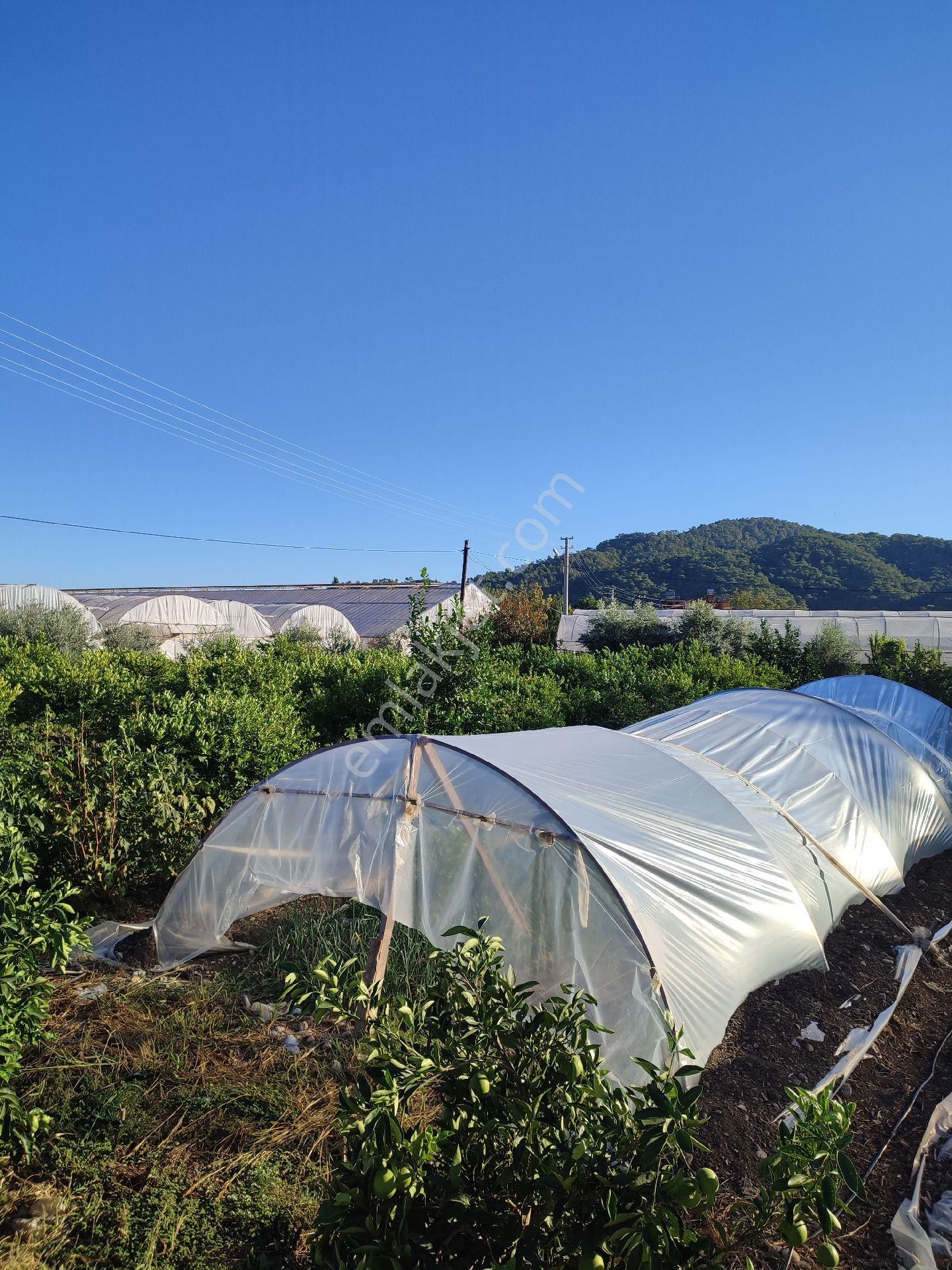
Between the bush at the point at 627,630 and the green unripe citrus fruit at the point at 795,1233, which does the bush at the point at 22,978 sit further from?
the bush at the point at 627,630

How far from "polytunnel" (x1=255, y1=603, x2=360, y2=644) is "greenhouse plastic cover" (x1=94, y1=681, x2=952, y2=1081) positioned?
2127 centimetres

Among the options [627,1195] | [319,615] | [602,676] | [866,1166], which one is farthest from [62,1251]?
[319,615]

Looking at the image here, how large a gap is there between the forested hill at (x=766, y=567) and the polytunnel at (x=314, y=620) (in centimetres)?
1316

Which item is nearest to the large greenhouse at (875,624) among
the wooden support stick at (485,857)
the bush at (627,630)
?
the bush at (627,630)

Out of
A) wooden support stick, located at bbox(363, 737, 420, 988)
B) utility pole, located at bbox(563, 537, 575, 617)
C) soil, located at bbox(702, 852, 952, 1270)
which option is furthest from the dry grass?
utility pole, located at bbox(563, 537, 575, 617)

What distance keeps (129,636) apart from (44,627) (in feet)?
8.38

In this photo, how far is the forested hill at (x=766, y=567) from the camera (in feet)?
144

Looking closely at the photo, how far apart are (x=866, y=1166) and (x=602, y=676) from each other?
785 cm

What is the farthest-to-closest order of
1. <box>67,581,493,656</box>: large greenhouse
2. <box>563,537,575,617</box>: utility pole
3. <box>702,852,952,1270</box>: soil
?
<box>563,537,575,617</box>: utility pole < <box>67,581,493,656</box>: large greenhouse < <box>702,852,952,1270</box>: soil

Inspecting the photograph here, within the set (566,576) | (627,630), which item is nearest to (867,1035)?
(627,630)

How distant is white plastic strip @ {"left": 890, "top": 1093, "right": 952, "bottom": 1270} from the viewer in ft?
8.60

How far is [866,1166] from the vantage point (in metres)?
3.17

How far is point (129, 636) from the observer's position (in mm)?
21516

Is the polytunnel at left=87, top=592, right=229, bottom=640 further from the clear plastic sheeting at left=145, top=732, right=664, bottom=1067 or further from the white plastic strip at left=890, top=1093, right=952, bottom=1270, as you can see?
the white plastic strip at left=890, top=1093, right=952, bottom=1270
